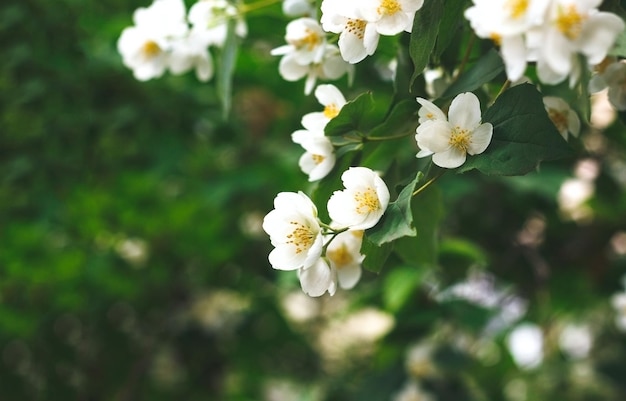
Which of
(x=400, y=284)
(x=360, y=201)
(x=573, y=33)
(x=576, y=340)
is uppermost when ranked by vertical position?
(x=573, y=33)

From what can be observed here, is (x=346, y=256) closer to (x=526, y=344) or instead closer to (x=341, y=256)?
(x=341, y=256)

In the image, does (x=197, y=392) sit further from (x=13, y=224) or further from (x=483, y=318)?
(x=483, y=318)

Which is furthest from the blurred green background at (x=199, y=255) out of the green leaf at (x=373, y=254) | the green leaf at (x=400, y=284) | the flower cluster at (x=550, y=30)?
the flower cluster at (x=550, y=30)

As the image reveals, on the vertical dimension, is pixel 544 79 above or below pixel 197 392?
above

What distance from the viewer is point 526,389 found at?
157cm

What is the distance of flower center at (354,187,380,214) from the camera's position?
46cm

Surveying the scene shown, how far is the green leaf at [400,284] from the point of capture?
0.99 meters

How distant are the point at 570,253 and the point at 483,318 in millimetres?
374

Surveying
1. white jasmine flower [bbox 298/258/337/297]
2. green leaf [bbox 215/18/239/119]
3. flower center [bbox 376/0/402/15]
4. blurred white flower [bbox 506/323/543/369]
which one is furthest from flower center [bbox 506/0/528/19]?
blurred white flower [bbox 506/323/543/369]

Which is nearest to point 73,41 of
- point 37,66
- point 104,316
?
point 37,66

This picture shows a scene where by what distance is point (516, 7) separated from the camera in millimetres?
358

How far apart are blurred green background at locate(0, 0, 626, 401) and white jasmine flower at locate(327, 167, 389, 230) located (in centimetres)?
60

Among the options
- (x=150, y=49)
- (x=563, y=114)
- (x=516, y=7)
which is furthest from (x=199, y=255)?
(x=516, y=7)

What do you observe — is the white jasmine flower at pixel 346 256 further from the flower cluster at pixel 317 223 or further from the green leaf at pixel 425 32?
the green leaf at pixel 425 32
